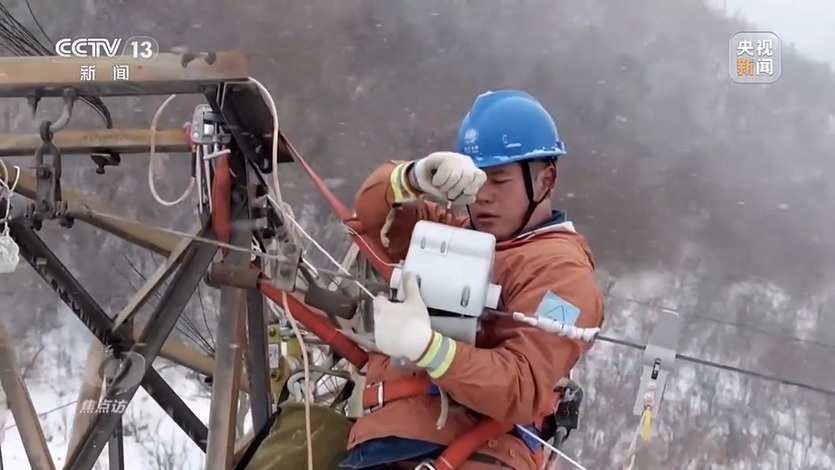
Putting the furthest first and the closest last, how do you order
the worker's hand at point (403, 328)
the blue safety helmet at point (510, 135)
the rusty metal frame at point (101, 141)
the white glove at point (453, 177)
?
the rusty metal frame at point (101, 141), the blue safety helmet at point (510, 135), the white glove at point (453, 177), the worker's hand at point (403, 328)

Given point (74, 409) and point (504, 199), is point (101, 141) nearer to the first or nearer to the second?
point (504, 199)

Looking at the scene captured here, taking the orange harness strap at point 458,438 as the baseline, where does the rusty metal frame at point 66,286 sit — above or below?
above

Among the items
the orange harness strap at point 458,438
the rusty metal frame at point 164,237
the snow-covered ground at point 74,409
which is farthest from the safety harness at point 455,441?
the snow-covered ground at point 74,409

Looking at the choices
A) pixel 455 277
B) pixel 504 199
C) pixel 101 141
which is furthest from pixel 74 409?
pixel 455 277

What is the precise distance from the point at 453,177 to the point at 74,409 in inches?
225

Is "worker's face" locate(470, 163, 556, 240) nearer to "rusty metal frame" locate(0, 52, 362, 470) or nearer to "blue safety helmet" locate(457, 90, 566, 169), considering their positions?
"blue safety helmet" locate(457, 90, 566, 169)

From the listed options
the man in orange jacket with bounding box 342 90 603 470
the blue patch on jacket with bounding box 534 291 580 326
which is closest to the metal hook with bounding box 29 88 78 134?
the man in orange jacket with bounding box 342 90 603 470

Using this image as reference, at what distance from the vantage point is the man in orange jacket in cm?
119

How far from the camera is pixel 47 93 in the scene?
4.09ft

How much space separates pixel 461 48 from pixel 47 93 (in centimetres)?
1093

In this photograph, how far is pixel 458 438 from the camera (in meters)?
1.31

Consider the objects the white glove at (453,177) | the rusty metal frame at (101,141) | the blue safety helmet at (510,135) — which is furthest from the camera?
the rusty metal frame at (101,141)

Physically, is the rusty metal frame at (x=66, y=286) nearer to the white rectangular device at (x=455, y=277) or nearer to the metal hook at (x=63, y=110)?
the metal hook at (x=63, y=110)

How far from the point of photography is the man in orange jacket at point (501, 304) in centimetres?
119
